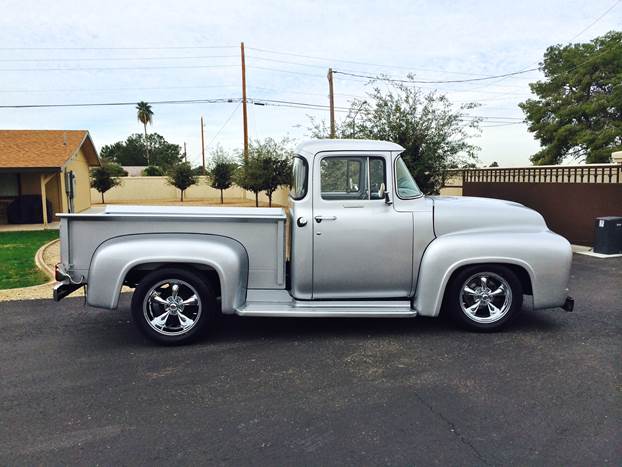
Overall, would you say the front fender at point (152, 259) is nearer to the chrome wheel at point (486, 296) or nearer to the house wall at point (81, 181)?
the chrome wheel at point (486, 296)

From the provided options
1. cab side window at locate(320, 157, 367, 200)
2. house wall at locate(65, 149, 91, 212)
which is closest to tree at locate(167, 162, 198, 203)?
house wall at locate(65, 149, 91, 212)

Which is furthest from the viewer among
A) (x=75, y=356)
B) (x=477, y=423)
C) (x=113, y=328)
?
(x=113, y=328)

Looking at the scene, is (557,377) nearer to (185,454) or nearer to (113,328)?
(185,454)

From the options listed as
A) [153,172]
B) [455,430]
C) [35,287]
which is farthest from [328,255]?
[153,172]

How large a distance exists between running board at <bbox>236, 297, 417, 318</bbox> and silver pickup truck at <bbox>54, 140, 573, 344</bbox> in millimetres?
12

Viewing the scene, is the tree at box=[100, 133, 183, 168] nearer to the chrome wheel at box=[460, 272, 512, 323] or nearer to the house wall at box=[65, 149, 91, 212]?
the house wall at box=[65, 149, 91, 212]

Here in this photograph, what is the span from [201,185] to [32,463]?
40993 mm

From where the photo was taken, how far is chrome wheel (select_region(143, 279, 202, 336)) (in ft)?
17.0

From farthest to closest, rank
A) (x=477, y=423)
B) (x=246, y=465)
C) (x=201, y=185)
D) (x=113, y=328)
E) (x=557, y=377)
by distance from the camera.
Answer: (x=201, y=185)
(x=113, y=328)
(x=557, y=377)
(x=477, y=423)
(x=246, y=465)

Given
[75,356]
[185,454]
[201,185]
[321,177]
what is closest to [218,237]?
[321,177]

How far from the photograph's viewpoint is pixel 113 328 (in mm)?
5961

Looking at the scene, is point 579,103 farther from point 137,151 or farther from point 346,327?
point 137,151

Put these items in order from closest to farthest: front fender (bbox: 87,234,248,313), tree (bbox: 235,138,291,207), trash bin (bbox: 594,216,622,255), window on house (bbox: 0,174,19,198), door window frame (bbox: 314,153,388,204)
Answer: front fender (bbox: 87,234,248,313) < door window frame (bbox: 314,153,388,204) < trash bin (bbox: 594,216,622,255) < window on house (bbox: 0,174,19,198) < tree (bbox: 235,138,291,207)

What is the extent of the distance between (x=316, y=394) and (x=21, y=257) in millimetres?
10384
